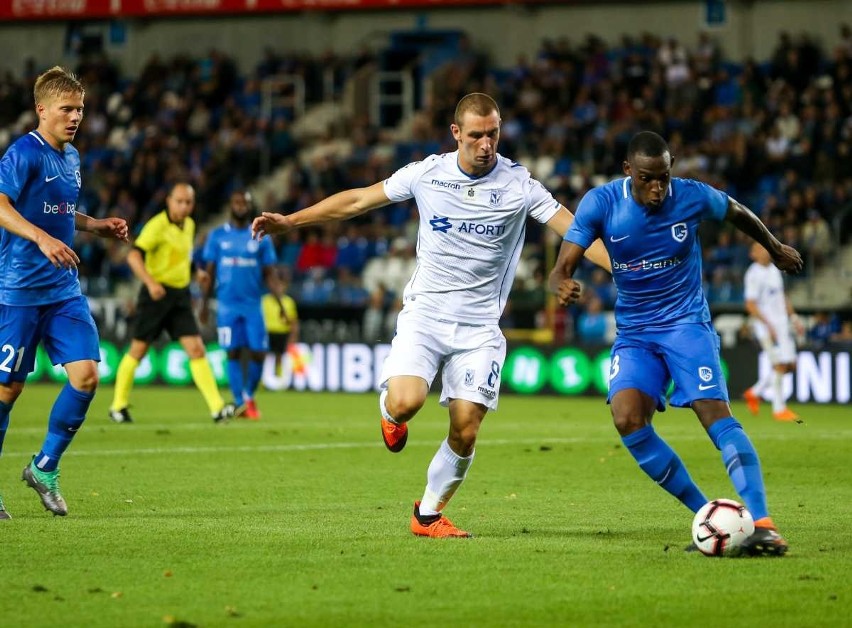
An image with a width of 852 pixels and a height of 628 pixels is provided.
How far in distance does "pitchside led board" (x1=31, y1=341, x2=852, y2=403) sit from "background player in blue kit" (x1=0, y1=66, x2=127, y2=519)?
44.8 ft

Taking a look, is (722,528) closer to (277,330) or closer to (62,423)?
(62,423)

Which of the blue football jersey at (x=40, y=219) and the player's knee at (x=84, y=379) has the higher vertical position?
the blue football jersey at (x=40, y=219)

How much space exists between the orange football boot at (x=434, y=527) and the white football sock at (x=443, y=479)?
0.10ft

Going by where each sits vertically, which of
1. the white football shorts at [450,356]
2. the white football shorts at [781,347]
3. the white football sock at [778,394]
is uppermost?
the white football shorts at [450,356]

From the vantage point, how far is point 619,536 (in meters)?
8.05

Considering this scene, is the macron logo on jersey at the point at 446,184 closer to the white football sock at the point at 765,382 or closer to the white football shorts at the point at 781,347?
the white football shorts at the point at 781,347

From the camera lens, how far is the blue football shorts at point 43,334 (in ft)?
28.5

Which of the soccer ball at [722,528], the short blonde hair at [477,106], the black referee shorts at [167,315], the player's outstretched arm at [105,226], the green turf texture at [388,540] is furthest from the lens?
the black referee shorts at [167,315]

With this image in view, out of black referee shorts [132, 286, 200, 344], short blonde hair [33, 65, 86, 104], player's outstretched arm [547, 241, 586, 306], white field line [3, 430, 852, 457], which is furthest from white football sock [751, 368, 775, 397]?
short blonde hair [33, 65, 86, 104]

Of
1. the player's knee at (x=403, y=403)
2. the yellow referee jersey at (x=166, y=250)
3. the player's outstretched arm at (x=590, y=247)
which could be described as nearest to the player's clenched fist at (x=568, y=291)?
the player's outstretched arm at (x=590, y=247)

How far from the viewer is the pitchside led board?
21297 millimetres

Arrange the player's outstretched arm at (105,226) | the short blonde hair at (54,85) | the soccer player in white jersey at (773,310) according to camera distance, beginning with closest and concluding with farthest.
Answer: the short blonde hair at (54,85)
the player's outstretched arm at (105,226)
the soccer player in white jersey at (773,310)

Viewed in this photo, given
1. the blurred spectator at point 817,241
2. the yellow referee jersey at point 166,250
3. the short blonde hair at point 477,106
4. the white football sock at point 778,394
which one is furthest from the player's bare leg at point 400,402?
the blurred spectator at point 817,241

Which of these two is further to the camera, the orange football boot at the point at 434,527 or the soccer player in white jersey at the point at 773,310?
the soccer player in white jersey at the point at 773,310
